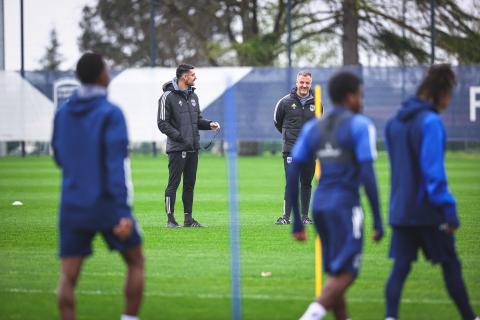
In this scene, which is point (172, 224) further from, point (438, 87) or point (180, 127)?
point (438, 87)

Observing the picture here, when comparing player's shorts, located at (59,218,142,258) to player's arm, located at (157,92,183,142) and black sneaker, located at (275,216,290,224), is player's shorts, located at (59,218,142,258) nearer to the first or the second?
player's arm, located at (157,92,183,142)

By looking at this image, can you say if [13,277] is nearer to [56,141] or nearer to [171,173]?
[56,141]

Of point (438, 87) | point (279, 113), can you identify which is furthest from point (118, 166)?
point (279, 113)

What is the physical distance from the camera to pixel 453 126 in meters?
33.8

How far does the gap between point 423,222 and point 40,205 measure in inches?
492

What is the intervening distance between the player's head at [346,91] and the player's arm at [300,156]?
221 mm

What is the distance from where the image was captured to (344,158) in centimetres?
644

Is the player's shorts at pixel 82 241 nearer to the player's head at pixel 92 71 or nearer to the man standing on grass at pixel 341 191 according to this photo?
the player's head at pixel 92 71

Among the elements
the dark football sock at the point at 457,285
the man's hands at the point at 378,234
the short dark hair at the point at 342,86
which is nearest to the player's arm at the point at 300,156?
Answer: the short dark hair at the point at 342,86

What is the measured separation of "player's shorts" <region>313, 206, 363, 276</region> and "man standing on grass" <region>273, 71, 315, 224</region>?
7.72 metres

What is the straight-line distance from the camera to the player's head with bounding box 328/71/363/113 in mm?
6609

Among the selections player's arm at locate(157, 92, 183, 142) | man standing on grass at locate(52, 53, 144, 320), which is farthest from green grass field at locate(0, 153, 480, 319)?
man standing on grass at locate(52, 53, 144, 320)

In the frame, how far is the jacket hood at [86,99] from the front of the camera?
6.66 metres

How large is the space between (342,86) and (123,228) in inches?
66.6
